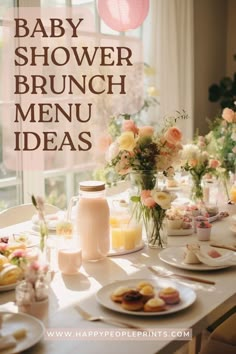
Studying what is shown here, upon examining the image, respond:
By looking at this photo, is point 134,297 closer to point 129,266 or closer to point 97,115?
point 129,266

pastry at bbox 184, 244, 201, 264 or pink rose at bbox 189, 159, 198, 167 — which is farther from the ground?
pink rose at bbox 189, 159, 198, 167

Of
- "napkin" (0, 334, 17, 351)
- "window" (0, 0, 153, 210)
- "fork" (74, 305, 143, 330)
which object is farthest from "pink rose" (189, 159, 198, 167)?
"napkin" (0, 334, 17, 351)

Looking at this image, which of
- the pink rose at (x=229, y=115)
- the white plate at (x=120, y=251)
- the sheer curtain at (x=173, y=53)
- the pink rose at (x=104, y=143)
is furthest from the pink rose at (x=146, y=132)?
the sheer curtain at (x=173, y=53)

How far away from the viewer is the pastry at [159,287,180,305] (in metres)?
1.42

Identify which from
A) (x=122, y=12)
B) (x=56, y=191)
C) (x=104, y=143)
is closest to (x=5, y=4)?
(x=122, y=12)

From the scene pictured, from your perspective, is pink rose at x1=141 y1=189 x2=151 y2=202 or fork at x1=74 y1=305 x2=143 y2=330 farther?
pink rose at x1=141 y1=189 x2=151 y2=202

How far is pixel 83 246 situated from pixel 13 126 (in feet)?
6.27

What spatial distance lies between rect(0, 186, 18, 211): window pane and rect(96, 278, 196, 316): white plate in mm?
2124

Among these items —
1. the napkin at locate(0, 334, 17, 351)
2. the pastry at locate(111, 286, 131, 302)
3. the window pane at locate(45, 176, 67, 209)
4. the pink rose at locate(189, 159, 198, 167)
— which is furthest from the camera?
the window pane at locate(45, 176, 67, 209)

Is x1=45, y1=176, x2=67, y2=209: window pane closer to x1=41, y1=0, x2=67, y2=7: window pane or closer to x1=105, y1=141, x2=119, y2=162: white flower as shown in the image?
x1=41, y1=0, x2=67, y2=7: window pane

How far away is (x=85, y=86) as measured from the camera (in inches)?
163

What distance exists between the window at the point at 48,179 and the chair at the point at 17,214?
529 mm

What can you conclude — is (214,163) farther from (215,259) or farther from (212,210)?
(215,259)

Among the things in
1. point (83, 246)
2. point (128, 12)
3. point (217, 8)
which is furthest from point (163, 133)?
point (217, 8)
